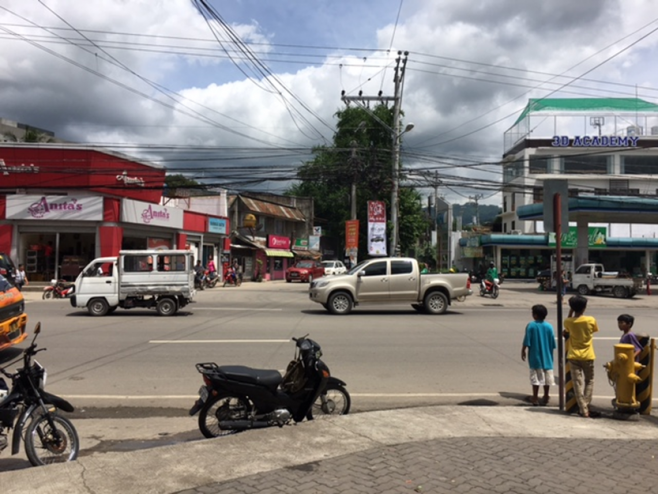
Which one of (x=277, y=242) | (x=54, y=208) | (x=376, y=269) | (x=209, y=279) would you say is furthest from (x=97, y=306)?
(x=277, y=242)

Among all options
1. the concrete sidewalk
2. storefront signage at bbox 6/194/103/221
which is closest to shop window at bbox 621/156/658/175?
storefront signage at bbox 6/194/103/221

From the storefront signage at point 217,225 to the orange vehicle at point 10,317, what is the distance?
27.0m

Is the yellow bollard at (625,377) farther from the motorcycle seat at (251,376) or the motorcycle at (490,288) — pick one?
the motorcycle at (490,288)

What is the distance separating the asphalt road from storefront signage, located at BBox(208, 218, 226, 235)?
1963cm

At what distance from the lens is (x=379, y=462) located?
4.30 meters

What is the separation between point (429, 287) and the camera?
1678 cm

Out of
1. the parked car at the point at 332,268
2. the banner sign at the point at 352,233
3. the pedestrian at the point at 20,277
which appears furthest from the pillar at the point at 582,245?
the pedestrian at the point at 20,277

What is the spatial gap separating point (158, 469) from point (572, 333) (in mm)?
4903

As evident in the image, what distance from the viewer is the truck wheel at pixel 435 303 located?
664 inches

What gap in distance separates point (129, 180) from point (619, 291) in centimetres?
2746

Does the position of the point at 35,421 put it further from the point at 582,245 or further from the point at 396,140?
the point at 582,245

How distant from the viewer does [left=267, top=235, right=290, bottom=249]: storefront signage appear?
44.7m

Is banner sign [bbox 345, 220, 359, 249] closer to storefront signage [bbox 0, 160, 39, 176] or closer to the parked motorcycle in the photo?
the parked motorcycle

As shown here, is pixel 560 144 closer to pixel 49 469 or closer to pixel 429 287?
pixel 429 287
